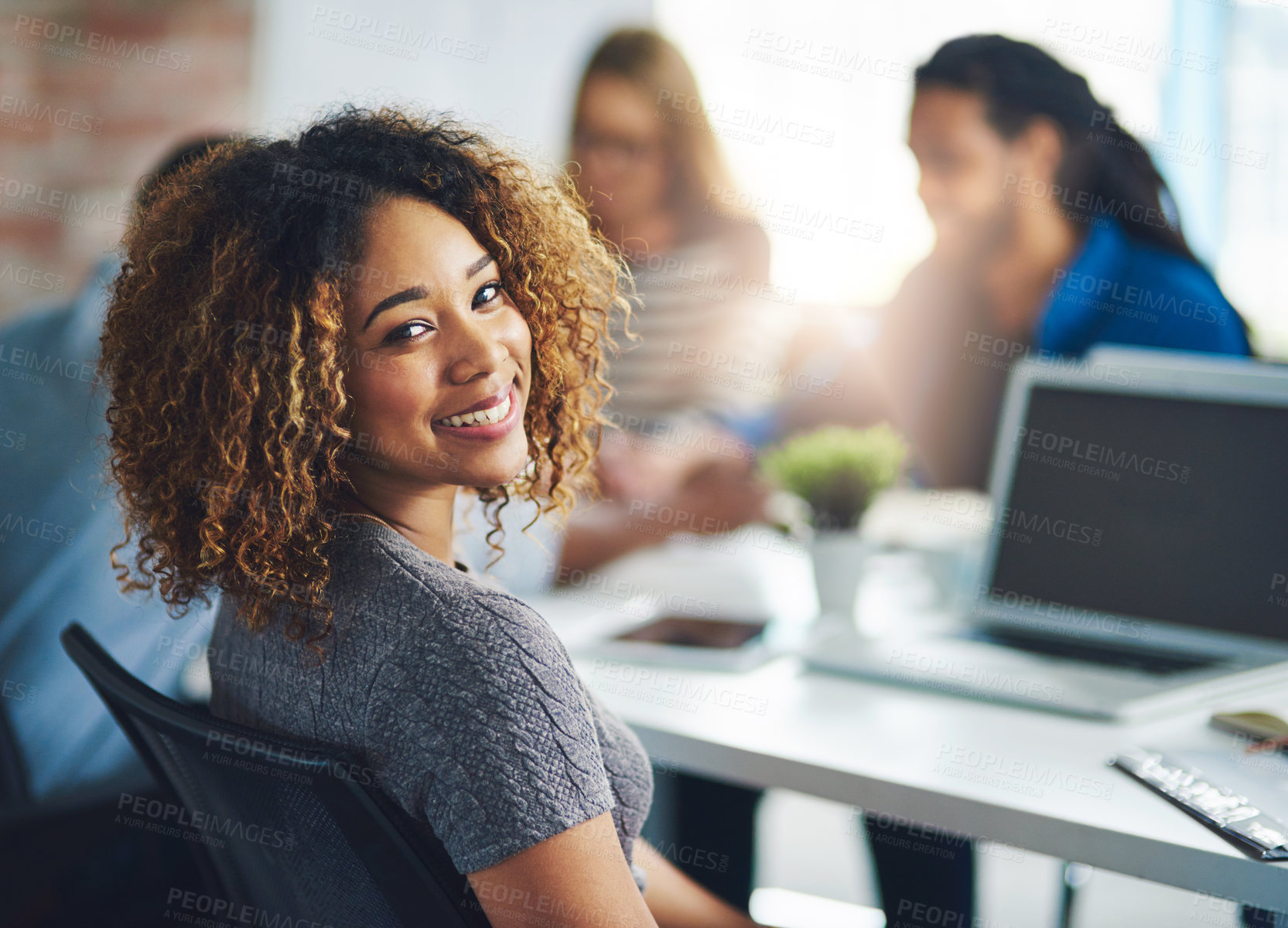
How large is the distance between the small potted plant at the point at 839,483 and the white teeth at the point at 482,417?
625 mm

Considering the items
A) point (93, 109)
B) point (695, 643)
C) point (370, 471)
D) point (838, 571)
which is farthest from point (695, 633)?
point (93, 109)

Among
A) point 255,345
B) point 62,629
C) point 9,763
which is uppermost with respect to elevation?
point 255,345

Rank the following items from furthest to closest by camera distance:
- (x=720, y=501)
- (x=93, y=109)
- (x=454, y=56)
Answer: (x=454, y=56) < (x=93, y=109) < (x=720, y=501)

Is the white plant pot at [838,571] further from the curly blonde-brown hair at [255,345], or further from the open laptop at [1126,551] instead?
the curly blonde-brown hair at [255,345]

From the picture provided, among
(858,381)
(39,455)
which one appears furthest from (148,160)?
(858,381)

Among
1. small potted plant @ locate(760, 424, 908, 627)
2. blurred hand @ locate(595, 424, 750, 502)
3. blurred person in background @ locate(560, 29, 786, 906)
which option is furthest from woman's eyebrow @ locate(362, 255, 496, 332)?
blurred person in background @ locate(560, 29, 786, 906)

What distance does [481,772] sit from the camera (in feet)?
2.09

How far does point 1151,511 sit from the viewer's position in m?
1.20

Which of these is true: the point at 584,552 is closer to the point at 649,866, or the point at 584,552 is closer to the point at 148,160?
the point at 649,866

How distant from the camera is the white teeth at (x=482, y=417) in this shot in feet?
2.64

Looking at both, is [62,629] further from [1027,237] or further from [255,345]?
[1027,237]

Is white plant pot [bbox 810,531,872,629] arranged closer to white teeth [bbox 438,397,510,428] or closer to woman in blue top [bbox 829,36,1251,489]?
white teeth [bbox 438,397,510,428]

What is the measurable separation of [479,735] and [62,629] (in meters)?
0.89

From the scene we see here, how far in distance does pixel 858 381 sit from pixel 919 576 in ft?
3.55
